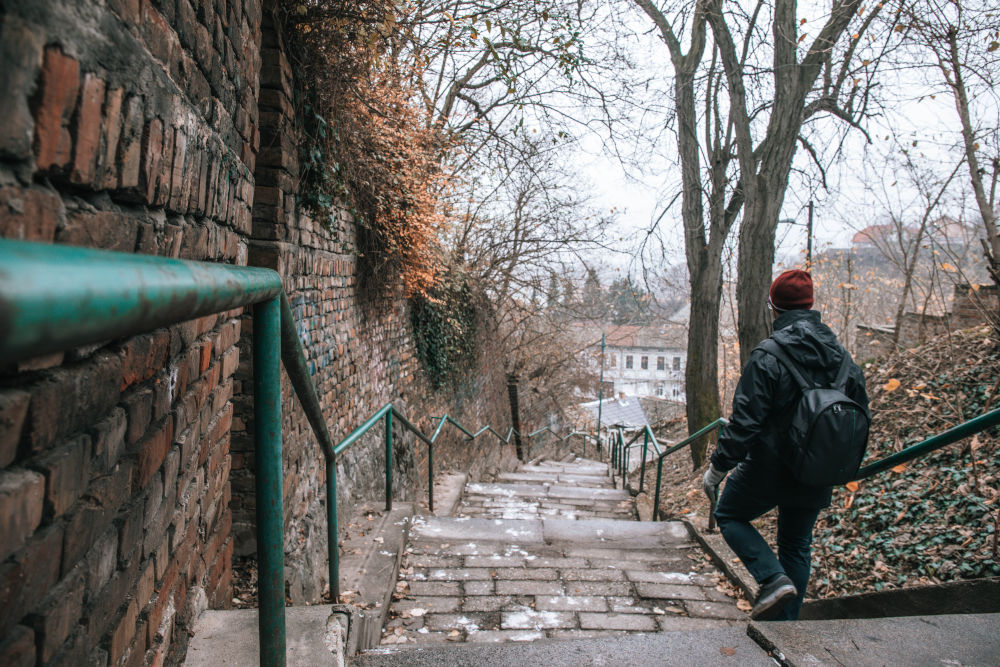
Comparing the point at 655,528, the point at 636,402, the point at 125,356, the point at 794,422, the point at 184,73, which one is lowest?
the point at 636,402

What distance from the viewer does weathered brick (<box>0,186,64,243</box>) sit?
73 centimetres

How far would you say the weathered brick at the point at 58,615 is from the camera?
82cm

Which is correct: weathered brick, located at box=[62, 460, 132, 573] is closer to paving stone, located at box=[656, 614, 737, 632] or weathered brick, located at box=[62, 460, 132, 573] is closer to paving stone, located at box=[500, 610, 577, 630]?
paving stone, located at box=[500, 610, 577, 630]

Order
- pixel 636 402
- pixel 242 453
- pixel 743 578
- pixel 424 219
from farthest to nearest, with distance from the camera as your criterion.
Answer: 1. pixel 636 402
2. pixel 424 219
3. pixel 743 578
4. pixel 242 453

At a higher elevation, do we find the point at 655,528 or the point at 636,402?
the point at 655,528

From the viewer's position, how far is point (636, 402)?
143 ft

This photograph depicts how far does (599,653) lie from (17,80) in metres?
2.41

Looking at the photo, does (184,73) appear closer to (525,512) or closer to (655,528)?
(655,528)

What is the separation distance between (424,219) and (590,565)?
3.28 metres

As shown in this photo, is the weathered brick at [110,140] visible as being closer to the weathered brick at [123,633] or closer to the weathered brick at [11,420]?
the weathered brick at [11,420]

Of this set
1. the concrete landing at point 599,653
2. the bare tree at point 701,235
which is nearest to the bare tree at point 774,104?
the bare tree at point 701,235

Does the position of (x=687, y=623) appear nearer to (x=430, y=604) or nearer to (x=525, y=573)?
(x=525, y=573)

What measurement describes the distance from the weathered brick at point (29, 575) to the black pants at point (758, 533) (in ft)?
8.94

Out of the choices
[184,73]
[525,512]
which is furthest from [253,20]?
[525,512]
